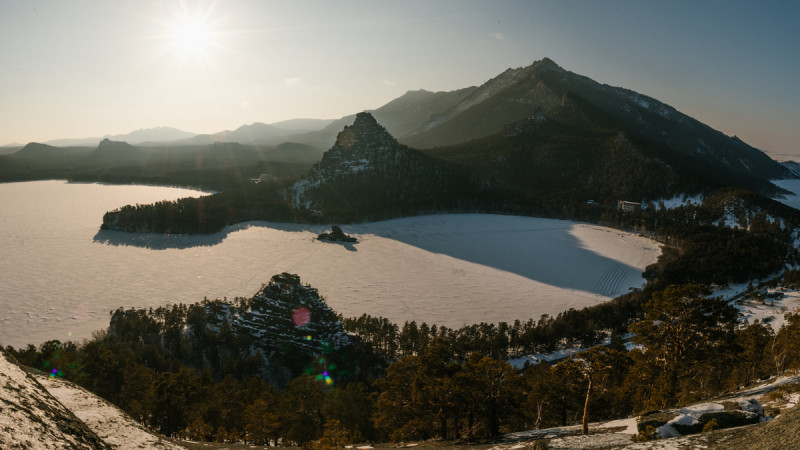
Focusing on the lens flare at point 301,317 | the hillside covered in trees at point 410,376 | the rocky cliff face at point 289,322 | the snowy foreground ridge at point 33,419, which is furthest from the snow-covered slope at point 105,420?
the lens flare at point 301,317

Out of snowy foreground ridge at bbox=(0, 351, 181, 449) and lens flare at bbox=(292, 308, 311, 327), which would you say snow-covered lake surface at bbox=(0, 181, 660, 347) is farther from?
snowy foreground ridge at bbox=(0, 351, 181, 449)

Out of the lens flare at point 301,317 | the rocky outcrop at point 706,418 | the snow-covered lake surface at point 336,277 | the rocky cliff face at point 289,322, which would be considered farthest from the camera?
the snow-covered lake surface at point 336,277

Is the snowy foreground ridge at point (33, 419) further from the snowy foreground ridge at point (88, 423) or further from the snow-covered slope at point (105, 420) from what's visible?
the snow-covered slope at point (105, 420)

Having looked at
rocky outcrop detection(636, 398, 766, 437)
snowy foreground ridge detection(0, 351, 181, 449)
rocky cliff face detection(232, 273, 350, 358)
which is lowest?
rocky cliff face detection(232, 273, 350, 358)

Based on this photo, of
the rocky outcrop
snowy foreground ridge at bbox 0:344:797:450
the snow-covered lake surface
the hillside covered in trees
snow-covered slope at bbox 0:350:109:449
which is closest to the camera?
snow-covered slope at bbox 0:350:109:449

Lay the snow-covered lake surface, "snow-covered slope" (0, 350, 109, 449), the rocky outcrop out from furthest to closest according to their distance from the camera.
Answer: the snow-covered lake surface < the rocky outcrop < "snow-covered slope" (0, 350, 109, 449)

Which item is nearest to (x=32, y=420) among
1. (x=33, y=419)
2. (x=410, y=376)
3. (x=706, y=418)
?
(x=33, y=419)

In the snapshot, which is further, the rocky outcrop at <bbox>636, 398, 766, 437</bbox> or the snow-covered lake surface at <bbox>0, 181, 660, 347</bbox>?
the snow-covered lake surface at <bbox>0, 181, 660, 347</bbox>

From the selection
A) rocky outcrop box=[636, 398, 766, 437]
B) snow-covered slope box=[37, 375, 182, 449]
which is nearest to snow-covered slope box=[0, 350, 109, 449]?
snow-covered slope box=[37, 375, 182, 449]

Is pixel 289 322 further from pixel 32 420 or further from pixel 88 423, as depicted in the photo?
pixel 32 420

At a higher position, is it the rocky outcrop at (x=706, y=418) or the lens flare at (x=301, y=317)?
the rocky outcrop at (x=706, y=418)

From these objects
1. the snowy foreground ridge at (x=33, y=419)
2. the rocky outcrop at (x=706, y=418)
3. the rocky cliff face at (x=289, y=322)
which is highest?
the snowy foreground ridge at (x=33, y=419)
